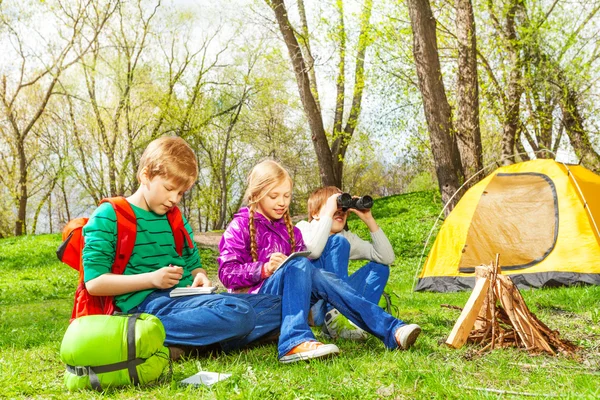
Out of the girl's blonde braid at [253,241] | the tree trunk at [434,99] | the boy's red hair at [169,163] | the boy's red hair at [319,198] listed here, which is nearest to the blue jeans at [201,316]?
the girl's blonde braid at [253,241]

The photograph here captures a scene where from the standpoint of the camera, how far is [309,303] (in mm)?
2967

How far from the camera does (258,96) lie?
23734mm

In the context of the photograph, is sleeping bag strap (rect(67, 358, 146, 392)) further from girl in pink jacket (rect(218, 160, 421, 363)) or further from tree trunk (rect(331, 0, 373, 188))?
tree trunk (rect(331, 0, 373, 188))

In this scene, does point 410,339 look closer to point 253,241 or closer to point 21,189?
point 253,241

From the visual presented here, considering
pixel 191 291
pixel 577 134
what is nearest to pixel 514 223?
pixel 191 291

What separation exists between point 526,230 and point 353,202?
11.1 feet

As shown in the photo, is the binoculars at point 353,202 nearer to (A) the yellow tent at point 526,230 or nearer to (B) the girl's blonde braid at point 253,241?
(B) the girl's blonde braid at point 253,241

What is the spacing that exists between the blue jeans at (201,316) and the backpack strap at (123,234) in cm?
25

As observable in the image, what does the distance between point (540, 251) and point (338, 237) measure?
11.3ft

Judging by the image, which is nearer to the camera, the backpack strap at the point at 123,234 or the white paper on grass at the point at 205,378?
the white paper on grass at the point at 205,378

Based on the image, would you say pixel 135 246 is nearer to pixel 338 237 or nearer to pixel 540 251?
pixel 338 237

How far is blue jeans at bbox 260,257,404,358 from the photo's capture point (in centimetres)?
285

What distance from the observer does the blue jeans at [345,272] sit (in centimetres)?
366

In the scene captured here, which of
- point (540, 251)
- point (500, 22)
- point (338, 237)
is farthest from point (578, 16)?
point (338, 237)
